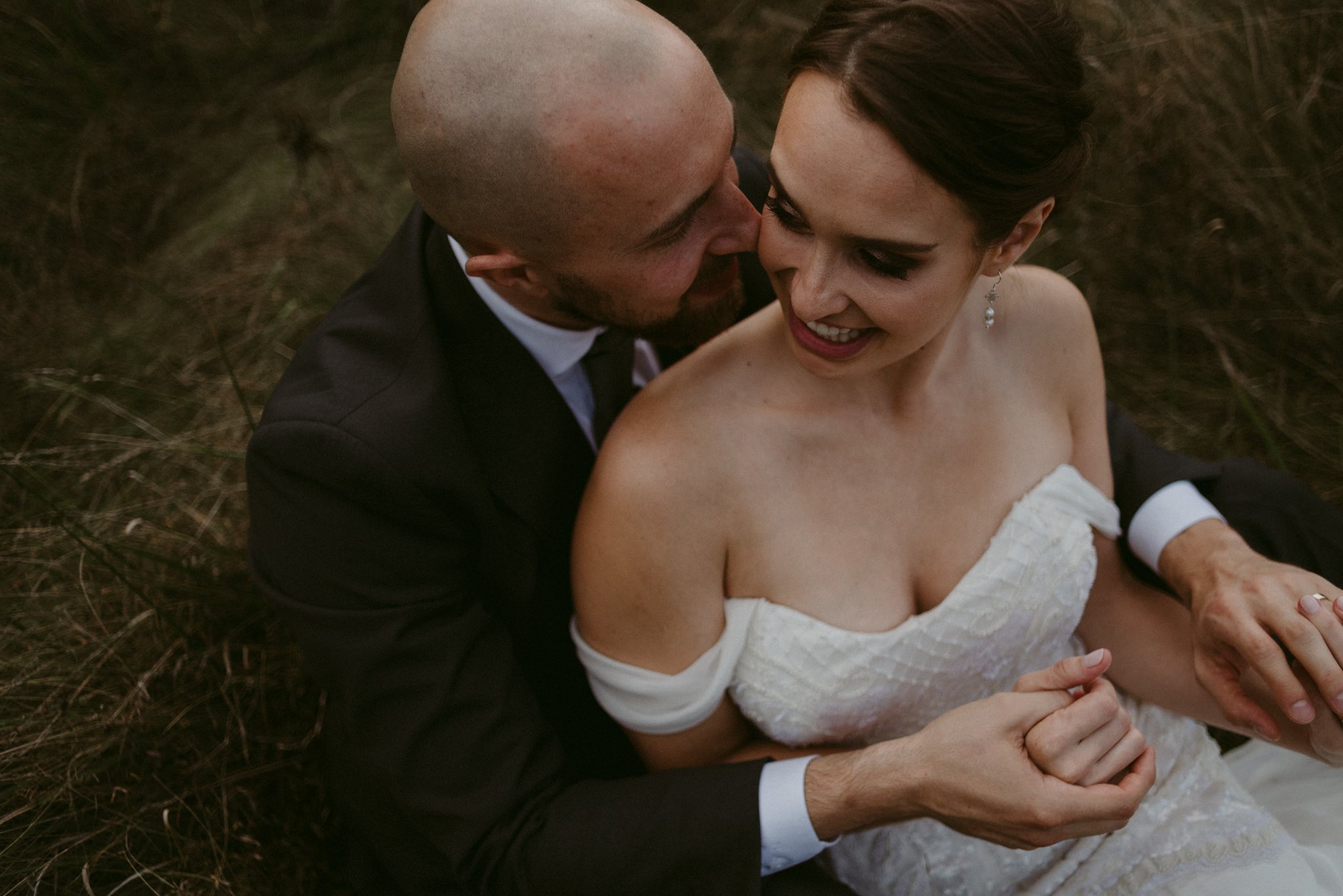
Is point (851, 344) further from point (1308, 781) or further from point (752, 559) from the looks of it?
point (1308, 781)

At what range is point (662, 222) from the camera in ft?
6.49

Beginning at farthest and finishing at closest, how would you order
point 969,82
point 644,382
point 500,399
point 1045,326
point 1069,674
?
point 644,382 < point 1045,326 < point 500,399 < point 1069,674 < point 969,82

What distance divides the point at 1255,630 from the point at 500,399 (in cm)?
176

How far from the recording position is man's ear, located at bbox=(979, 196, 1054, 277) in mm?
1735

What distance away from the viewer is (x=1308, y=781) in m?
2.31

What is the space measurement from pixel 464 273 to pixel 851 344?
36.9 inches

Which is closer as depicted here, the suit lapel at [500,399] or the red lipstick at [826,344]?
the red lipstick at [826,344]

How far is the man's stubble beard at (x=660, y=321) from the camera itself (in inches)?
82.9

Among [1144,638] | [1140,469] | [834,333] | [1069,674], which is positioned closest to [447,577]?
[834,333]

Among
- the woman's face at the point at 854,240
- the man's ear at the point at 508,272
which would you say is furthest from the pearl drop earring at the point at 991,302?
the man's ear at the point at 508,272

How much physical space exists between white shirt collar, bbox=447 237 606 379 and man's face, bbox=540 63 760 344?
7 cm

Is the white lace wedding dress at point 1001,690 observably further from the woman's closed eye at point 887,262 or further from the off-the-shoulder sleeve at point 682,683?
the woman's closed eye at point 887,262

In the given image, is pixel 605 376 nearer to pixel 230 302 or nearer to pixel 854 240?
pixel 854 240

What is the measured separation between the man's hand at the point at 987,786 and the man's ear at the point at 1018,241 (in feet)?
2.55
